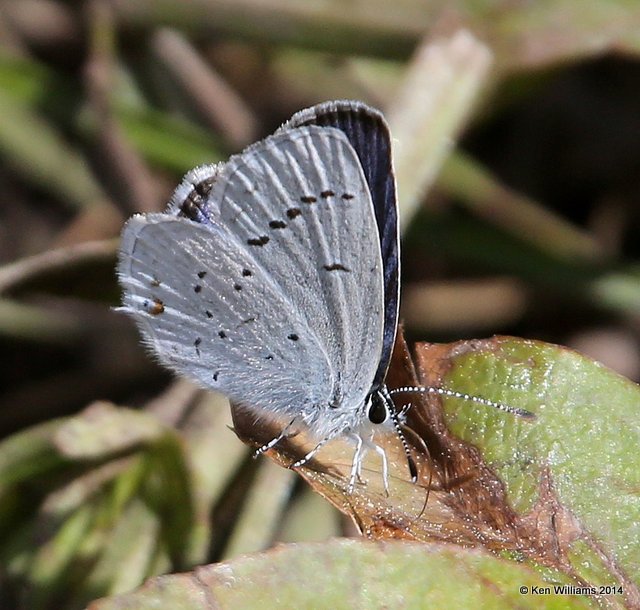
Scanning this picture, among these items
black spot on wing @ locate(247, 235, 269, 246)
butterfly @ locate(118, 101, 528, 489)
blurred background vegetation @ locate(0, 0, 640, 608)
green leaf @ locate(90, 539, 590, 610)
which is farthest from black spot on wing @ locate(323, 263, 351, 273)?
green leaf @ locate(90, 539, 590, 610)

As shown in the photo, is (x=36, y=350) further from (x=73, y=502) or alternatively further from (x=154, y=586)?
(x=154, y=586)

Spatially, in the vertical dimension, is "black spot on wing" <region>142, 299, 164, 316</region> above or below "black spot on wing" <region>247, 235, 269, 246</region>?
below

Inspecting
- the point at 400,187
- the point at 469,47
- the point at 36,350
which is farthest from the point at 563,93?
the point at 36,350

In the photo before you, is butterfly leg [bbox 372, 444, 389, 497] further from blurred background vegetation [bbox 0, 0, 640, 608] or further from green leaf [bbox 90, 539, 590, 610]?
blurred background vegetation [bbox 0, 0, 640, 608]

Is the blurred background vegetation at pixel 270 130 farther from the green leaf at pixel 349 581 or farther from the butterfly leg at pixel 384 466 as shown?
the green leaf at pixel 349 581

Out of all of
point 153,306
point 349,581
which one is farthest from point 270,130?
point 349,581

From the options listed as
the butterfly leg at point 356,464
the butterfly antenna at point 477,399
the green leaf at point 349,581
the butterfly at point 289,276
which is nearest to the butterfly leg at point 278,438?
the butterfly at point 289,276
